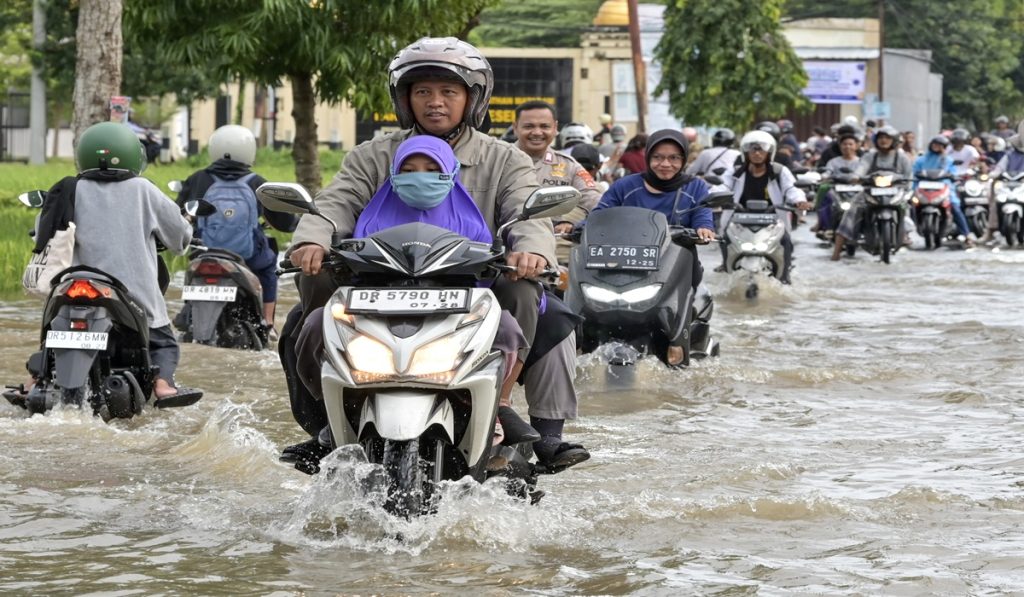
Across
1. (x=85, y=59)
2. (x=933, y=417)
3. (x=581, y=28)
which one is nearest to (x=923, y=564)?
(x=933, y=417)

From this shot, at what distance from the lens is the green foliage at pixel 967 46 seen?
7188cm

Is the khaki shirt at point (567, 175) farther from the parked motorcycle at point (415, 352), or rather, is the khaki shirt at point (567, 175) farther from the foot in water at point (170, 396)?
the parked motorcycle at point (415, 352)

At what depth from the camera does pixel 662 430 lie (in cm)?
907

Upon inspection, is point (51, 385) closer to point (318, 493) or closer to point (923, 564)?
point (318, 493)

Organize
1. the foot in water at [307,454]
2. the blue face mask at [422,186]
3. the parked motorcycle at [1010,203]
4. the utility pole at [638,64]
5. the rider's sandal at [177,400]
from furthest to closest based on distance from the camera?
the utility pole at [638,64] < the parked motorcycle at [1010,203] < the rider's sandal at [177,400] < the foot in water at [307,454] < the blue face mask at [422,186]

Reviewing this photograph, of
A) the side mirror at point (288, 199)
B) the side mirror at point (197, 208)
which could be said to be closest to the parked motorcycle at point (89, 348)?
the side mirror at point (197, 208)

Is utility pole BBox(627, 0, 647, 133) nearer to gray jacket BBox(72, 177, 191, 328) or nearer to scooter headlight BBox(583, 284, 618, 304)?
scooter headlight BBox(583, 284, 618, 304)

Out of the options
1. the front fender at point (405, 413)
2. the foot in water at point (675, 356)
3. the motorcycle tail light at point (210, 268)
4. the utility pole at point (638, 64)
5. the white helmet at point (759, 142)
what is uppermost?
the utility pole at point (638, 64)

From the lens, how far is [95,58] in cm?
1734

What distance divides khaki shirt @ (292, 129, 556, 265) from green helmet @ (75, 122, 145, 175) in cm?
262

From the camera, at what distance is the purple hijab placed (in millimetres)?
6043

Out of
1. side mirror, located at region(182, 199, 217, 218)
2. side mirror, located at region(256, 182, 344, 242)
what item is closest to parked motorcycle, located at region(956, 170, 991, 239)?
side mirror, located at region(182, 199, 217, 218)

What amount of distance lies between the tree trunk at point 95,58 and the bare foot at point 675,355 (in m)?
8.22

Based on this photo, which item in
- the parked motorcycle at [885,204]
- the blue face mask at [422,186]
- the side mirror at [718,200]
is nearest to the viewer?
the blue face mask at [422,186]
